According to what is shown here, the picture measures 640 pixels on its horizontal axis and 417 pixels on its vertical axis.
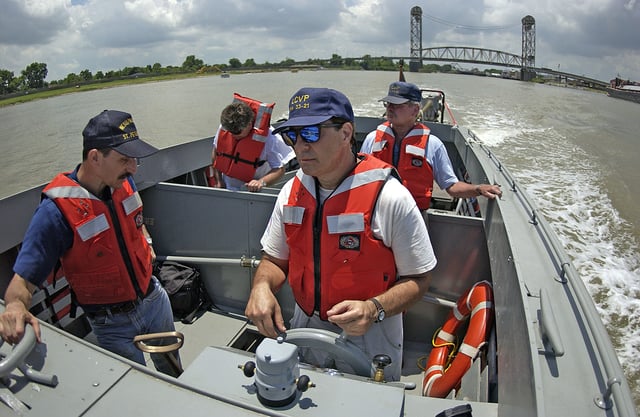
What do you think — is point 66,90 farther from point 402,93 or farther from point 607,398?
point 607,398

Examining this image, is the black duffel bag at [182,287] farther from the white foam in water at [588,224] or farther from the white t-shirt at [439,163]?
the white foam in water at [588,224]

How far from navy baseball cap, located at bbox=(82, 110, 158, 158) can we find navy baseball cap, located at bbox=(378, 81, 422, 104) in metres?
1.65

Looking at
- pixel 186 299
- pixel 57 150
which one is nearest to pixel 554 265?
pixel 186 299

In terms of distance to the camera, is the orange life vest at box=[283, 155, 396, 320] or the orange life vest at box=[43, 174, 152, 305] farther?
the orange life vest at box=[43, 174, 152, 305]

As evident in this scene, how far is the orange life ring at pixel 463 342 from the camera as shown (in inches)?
81.9

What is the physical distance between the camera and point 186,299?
2945 millimetres

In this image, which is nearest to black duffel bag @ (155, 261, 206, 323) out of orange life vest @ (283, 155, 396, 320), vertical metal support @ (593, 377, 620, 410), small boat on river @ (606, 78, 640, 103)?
orange life vest @ (283, 155, 396, 320)

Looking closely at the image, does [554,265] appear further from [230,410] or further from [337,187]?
[230,410]

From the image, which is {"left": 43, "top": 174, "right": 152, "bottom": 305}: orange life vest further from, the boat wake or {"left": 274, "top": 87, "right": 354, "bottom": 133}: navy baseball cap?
the boat wake

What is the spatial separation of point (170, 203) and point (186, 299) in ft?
2.31

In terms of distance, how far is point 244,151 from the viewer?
345cm

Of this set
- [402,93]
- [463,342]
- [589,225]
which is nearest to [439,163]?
[402,93]

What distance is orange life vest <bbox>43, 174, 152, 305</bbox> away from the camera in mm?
1812

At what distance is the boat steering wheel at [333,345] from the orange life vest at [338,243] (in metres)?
0.27
